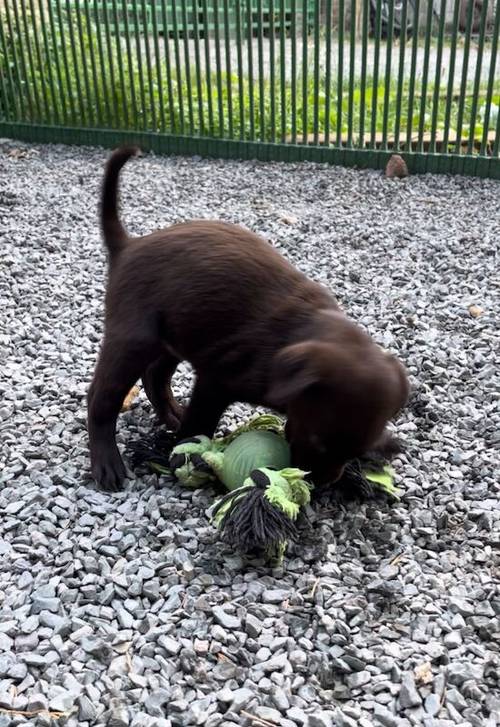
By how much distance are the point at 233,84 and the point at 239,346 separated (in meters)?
7.31

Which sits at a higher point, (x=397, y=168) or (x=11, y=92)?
(x=11, y=92)

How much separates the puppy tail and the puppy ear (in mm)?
1137

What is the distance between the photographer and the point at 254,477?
2.98 m

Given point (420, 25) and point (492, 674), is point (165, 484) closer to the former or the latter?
point (492, 674)

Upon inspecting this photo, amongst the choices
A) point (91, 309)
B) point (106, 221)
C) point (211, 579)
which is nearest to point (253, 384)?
point (211, 579)

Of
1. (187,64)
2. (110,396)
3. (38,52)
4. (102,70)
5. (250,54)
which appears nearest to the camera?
(110,396)

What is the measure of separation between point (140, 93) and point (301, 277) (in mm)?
6713

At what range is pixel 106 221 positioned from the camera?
3.63 m

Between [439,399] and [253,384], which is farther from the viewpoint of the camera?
[439,399]

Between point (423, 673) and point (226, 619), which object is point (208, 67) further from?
point (423, 673)

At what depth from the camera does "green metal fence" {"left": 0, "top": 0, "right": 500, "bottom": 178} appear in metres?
8.35

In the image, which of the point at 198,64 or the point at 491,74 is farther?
the point at 198,64

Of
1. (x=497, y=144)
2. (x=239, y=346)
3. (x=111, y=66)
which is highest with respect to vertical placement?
(x=239, y=346)

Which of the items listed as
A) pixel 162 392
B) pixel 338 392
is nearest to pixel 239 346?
pixel 338 392
